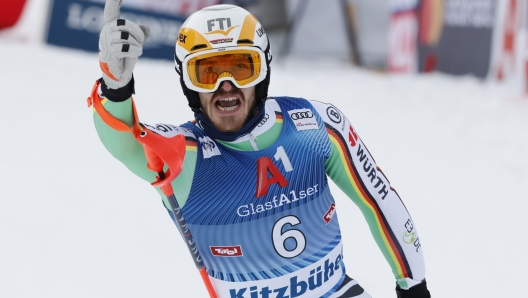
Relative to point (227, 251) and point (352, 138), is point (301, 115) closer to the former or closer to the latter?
point (352, 138)

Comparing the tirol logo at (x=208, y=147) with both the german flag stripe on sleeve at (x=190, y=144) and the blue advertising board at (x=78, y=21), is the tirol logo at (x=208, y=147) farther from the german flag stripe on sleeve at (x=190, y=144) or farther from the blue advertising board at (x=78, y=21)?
the blue advertising board at (x=78, y=21)

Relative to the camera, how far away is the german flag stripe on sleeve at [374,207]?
295 cm

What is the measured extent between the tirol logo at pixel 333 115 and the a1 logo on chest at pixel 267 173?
10.6 inches

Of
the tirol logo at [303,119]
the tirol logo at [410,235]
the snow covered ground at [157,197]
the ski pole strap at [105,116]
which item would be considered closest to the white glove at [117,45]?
the ski pole strap at [105,116]

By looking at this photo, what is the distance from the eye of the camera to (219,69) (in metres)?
2.72

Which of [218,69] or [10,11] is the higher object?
[218,69]

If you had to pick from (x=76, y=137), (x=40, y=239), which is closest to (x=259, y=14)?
(x=76, y=137)

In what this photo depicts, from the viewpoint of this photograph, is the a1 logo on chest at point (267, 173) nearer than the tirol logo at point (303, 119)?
Yes

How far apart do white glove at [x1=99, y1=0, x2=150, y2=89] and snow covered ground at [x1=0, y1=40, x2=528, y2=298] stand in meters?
2.62

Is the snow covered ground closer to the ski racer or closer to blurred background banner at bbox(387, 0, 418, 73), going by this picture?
blurred background banner at bbox(387, 0, 418, 73)

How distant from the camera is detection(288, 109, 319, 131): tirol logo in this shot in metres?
2.93

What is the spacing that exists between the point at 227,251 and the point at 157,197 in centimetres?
347

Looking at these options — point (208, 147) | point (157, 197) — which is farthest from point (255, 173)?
point (157, 197)

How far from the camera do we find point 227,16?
2811 millimetres
